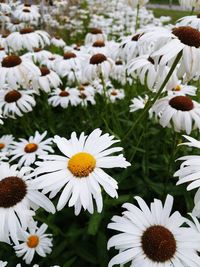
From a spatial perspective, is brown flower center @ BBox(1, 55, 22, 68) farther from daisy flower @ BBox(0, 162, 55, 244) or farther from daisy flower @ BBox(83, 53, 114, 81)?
daisy flower @ BBox(0, 162, 55, 244)

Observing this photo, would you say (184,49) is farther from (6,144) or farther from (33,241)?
(6,144)

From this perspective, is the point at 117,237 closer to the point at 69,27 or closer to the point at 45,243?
the point at 45,243

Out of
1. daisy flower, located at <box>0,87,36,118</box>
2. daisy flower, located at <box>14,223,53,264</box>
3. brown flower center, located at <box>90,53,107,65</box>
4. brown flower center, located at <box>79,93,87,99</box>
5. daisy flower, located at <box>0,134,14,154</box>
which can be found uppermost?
brown flower center, located at <box>90,53,107,65</box>

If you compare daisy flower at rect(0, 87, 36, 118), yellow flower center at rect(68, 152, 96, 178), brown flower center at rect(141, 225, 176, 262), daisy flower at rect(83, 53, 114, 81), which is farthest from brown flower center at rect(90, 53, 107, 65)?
brown flower center at rect(141, 225, 176, 262)

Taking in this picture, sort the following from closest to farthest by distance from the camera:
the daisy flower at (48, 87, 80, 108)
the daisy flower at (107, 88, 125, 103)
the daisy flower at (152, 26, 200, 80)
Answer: the daisy flower at (152, 26, 200, 80), the daisy flower at (48, 87, 80, 108), the daisy flower at (107, 88, 125, 103)

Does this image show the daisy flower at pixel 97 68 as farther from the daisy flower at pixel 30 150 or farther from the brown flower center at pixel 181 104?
the brown flower center at pixel 181 104

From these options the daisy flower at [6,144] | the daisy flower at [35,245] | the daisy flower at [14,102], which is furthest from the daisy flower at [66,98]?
the daisy flower at [35,245]
